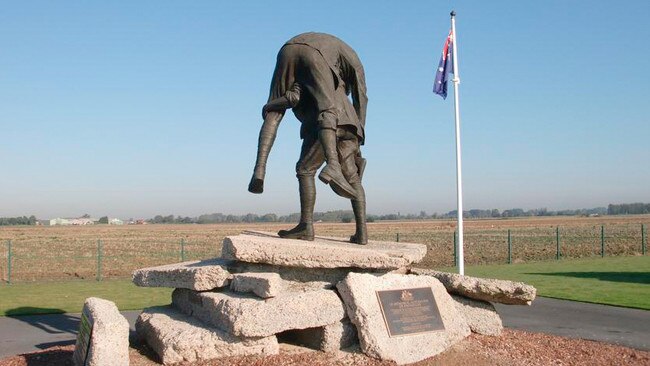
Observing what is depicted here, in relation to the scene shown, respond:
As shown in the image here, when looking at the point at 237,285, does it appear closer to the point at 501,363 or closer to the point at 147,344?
the point at 147,344

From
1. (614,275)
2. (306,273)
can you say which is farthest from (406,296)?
(614,275)

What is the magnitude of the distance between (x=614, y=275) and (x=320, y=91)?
13016 mm

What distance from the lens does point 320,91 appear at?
25.5 feet

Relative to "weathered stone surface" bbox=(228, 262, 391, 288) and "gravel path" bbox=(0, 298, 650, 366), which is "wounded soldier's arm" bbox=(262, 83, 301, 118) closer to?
"weathered stone surface" bbox=(228, 262, 391, 288)

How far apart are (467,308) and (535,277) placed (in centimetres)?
1090

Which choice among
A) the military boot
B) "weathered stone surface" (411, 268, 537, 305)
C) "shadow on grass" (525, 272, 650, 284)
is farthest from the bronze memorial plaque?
"shadow on grass" (525, 272, 650, 284)

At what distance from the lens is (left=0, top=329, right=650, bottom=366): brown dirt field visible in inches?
250

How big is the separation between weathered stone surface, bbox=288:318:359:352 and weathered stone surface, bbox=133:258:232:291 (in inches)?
47.1

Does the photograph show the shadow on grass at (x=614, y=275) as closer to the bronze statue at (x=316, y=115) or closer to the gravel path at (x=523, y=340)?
the gravel path at (x=523, y=340)

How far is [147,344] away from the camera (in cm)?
738

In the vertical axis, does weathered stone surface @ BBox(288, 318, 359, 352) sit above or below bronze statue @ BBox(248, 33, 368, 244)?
below

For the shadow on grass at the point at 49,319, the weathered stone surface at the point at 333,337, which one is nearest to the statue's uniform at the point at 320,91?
the weathered stone surface at the point at 333,337

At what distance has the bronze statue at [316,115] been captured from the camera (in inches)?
306

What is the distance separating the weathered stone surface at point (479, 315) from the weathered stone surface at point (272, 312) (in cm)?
195
